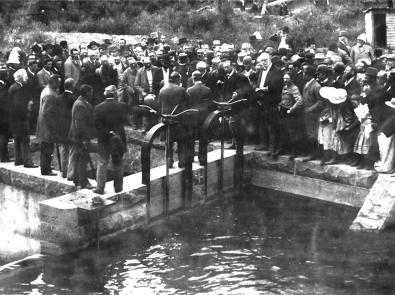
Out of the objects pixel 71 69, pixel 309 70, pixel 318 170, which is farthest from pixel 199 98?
A: pixel 71 69

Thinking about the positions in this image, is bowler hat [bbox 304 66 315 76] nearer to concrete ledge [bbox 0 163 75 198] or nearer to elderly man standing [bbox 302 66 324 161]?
elderly man standing [bbox 302 66 324 161]

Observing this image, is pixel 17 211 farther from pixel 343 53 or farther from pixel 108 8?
pixel 108 8

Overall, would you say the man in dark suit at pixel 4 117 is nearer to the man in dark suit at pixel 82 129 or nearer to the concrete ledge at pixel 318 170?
the man in dark suit at pixel 82 129

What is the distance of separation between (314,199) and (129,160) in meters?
4.43

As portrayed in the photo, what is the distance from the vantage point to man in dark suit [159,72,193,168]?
463 inches

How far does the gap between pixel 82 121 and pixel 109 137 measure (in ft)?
2.11

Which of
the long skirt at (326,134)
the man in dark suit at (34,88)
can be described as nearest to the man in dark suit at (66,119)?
the man in dark suit at (34,88)

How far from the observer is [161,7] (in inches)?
1225

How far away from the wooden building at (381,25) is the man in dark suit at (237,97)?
31.0ft

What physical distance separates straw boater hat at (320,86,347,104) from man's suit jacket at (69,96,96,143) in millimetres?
3914

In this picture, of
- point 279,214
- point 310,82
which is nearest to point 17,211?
point 279,214

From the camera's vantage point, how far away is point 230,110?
12.7m

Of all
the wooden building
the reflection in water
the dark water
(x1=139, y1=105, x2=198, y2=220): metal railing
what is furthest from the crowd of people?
the wooden building

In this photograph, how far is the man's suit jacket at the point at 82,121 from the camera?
10.6 metres
